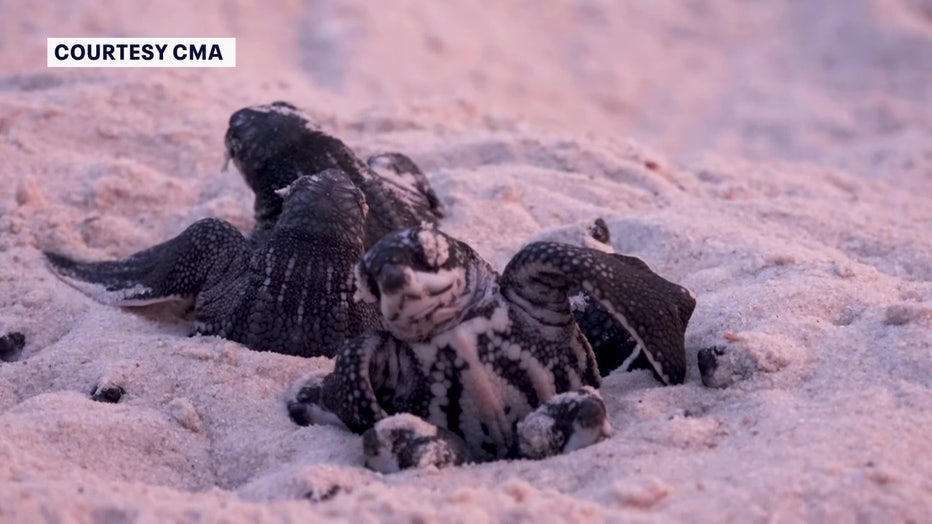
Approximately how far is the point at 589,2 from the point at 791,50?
138cm

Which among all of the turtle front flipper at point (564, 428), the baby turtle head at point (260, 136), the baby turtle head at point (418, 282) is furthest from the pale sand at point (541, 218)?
the baby turtle head at point (260, 136)

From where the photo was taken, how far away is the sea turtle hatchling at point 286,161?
9.36 feet

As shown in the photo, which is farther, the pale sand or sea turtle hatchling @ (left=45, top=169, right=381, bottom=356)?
sea turtle hatchling @ (left=45, top=169, right=381, bottom=356)

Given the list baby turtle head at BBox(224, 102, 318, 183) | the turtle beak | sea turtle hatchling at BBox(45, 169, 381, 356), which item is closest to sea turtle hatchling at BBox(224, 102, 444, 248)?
baby turtle head at BBox(224, 102, 318, 183)

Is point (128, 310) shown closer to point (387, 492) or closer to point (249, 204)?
point (249, 204)

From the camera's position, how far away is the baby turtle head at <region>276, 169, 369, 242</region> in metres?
2.44

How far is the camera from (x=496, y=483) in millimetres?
1660

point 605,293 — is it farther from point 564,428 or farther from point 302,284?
point 302,284

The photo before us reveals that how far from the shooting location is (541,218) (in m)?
3.32

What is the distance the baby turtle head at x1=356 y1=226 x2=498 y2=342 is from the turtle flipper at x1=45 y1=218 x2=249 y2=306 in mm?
904

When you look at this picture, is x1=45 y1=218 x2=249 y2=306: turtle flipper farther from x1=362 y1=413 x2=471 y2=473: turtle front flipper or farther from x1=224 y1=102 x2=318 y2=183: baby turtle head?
x1=362 y1=413 x2=471 y2=473: turtle front flipper

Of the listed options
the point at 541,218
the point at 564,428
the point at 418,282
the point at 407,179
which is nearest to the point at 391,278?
the point at 418,282

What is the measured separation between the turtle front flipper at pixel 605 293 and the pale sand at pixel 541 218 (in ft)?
0.32

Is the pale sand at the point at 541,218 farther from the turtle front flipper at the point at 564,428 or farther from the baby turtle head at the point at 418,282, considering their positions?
the baby turtle head at the point at 418,282
